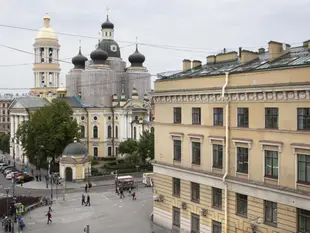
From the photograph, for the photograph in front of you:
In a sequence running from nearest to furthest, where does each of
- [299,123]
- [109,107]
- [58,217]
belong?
[299,123], [58,217], [109,107]

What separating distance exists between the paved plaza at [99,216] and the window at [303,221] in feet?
37.2

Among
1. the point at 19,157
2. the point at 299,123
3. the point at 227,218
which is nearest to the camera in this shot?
the point at 299,123

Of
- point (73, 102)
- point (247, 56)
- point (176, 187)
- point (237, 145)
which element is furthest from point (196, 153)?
point (73, 102)

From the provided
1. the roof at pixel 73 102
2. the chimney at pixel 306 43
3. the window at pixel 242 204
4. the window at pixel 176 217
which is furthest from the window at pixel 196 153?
the roof at pixel 73 102

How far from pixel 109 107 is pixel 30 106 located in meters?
15.5

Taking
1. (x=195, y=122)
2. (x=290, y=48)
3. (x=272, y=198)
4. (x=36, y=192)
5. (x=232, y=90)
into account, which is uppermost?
(x=290, y=48)

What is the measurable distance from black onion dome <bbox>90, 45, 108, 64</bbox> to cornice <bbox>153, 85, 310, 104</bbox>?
47601 mm

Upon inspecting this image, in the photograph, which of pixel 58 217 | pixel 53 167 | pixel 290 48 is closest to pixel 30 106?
pixel 53 167

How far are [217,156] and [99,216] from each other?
46.8 ft

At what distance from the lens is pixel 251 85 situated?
23.0 metres

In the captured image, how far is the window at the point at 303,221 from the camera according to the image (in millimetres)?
20359

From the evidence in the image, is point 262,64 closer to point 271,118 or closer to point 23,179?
point 271,118

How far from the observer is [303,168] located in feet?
67.2

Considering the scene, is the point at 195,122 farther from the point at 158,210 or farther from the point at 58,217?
the point at 58,217
